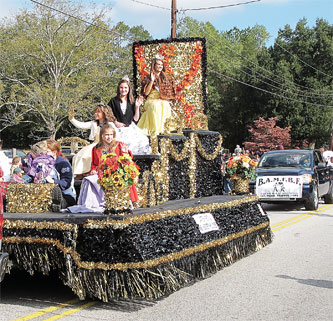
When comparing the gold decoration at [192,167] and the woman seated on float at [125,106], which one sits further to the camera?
the gold decoration at [192,167]

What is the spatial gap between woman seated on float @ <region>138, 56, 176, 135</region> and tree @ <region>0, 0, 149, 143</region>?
25103 mm

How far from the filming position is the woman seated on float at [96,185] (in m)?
6.73

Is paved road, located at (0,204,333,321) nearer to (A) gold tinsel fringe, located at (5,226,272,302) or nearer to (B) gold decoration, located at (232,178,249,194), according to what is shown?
(A) gold tinsel fringe, located at (5,226,272,302)

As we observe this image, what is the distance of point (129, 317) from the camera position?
5500 mm

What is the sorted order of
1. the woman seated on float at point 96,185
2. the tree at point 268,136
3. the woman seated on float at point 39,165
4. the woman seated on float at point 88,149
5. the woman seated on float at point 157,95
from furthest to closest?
the tree at point 268,136 → the woman seated on float at point 157,95 → the woman seated on float at point 88,149 → the woman seated on float at point 39,165 → the woman seated on float at point 96,185

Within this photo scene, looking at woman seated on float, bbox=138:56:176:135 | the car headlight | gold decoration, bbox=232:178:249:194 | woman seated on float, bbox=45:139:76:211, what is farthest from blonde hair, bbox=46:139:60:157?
the car headlight

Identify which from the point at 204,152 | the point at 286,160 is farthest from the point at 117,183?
the point at 286,160

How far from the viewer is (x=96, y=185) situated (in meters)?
6.89

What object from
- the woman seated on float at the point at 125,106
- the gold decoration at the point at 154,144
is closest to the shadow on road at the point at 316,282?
the gold decoration at the point at 154,144

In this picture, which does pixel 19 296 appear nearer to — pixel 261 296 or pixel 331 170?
pixel 261 296

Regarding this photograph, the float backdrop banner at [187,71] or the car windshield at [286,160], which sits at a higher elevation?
the float backdrop banner at [187,71]

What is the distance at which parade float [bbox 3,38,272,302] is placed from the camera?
5645 millimetres

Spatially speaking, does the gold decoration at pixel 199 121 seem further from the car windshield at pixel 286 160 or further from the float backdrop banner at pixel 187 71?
the car windshield at pixel 286 160

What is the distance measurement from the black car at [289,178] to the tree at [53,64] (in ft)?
63.8
